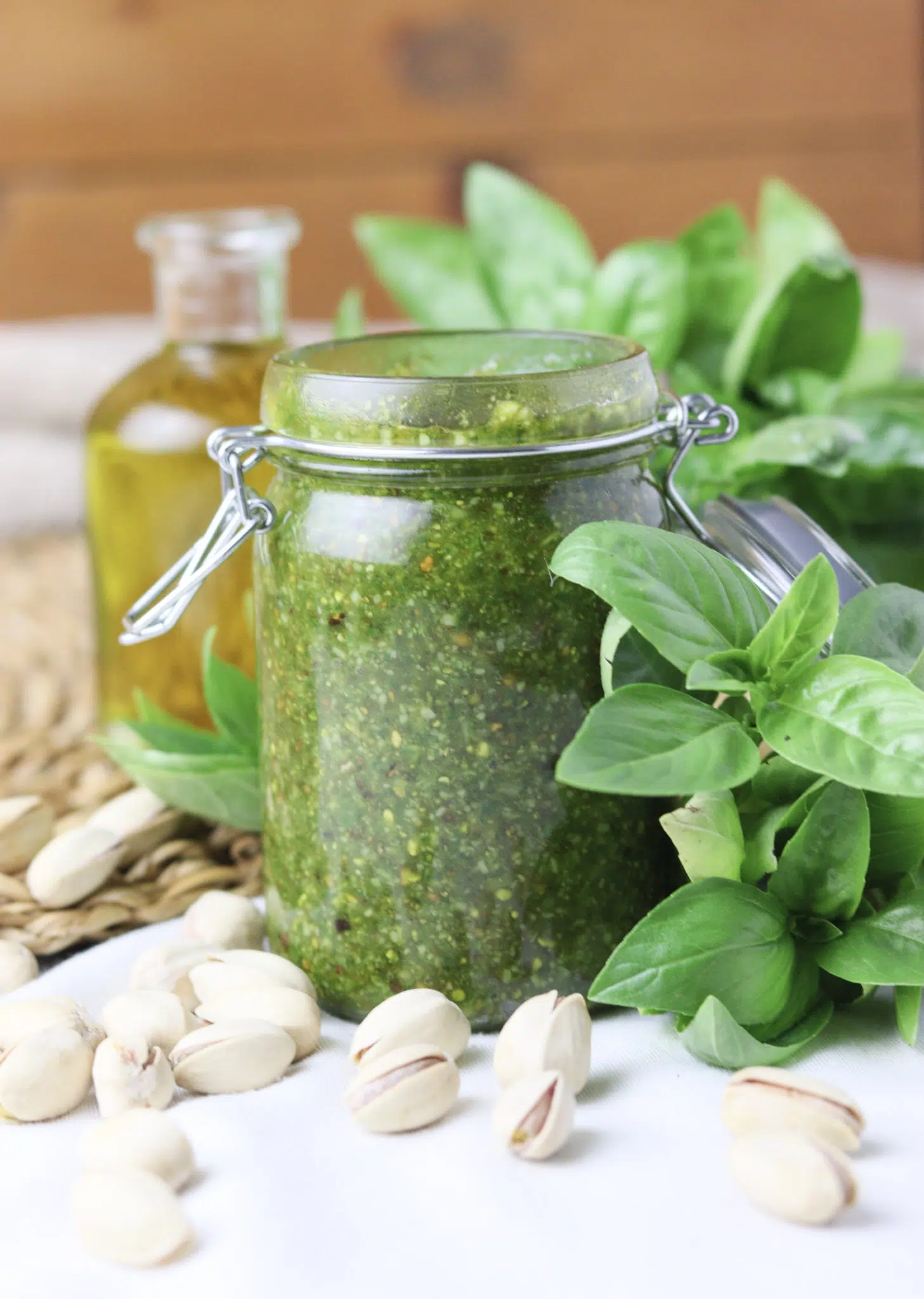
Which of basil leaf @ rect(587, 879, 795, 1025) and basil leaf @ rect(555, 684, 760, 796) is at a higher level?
basil leaf @ rect(555, 684, 760, 796)

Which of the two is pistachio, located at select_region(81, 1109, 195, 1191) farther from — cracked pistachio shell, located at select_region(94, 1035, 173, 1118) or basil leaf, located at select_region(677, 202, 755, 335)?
basil leaf, located at select_region(677, 202, 755, 335)

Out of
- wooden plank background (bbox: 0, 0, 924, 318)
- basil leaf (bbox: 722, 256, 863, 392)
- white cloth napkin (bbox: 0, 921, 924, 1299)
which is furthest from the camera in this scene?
wooden plank background (bbox: 0, 0, 924, 318)

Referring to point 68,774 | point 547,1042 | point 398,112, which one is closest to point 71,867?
point 68,774

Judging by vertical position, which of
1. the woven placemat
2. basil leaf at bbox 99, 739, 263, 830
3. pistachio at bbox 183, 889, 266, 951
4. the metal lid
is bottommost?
the woven placemat

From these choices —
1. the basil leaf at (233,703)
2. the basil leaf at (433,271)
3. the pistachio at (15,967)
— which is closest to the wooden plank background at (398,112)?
the basil leaf at (433,271)

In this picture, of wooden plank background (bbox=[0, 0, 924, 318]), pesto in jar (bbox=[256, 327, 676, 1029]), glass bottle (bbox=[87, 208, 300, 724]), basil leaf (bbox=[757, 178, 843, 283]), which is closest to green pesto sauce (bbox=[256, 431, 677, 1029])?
pesto in jar (bbox=[256, 327, 676, 1029])

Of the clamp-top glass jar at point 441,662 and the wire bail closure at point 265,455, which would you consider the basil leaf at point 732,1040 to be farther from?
the wire bail closure at point 265,455
